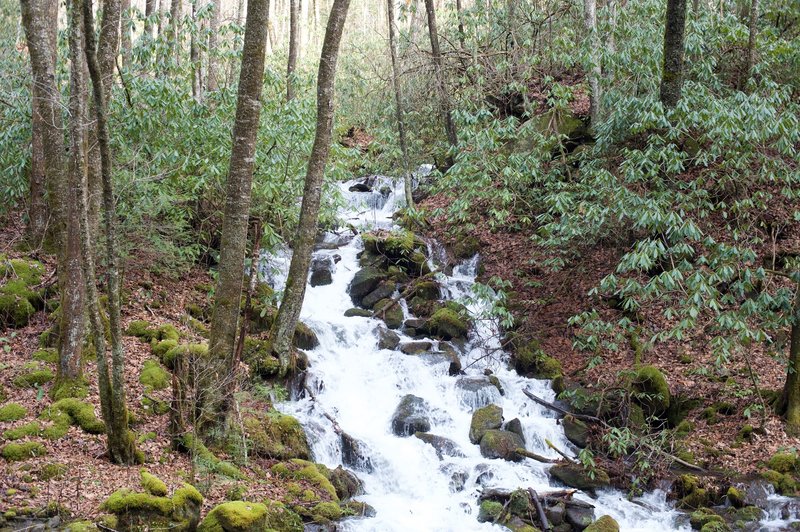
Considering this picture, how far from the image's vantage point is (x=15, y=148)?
34.5 feet

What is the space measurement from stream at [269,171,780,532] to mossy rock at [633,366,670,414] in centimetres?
147

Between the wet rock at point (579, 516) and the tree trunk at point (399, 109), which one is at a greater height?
the tree trunk at point (399, 109)

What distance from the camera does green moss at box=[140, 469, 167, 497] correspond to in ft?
20.5

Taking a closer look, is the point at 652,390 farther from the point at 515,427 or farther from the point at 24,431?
the point at 24,431

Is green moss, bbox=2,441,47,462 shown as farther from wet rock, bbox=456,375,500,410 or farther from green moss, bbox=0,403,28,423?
wet rock, bbox=456,375,500,410

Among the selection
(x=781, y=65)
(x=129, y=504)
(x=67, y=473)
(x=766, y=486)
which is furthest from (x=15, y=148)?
(x=781, y=65)

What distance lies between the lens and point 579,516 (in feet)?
27.5

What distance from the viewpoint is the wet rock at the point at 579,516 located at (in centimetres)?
827

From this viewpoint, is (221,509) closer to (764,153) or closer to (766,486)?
(766,486)

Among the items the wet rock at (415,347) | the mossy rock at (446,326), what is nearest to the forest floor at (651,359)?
the mossy rock at (446,326)

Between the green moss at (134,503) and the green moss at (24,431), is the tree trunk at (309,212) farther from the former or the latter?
the green moss at (134,503)

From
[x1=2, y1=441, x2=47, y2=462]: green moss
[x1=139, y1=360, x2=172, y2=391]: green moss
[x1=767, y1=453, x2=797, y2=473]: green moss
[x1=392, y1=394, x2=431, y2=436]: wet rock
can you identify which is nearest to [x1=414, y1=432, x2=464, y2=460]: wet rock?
[x1=392, y1=394, x2=431, y2=436]: wet rock

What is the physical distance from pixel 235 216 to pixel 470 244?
358 inches

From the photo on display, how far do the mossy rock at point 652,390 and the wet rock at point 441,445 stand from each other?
3.14 m
